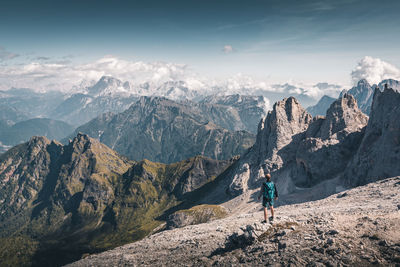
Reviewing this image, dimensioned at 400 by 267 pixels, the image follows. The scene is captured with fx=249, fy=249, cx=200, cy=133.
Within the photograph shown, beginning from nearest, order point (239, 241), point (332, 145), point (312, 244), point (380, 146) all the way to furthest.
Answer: point (312, 244) < point (239, 241) < point (380, 146) < point (332, 145)

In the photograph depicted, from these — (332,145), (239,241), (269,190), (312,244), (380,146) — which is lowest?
(332,145)

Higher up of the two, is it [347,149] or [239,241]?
[239,241]

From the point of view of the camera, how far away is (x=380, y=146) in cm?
11456

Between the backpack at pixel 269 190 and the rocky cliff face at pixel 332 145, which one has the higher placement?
the backpack at pixel 269 190

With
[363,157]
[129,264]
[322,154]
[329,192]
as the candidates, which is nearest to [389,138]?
[363,157]

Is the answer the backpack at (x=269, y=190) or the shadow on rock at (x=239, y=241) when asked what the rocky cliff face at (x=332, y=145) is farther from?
the backpack at (x=269, y=190)

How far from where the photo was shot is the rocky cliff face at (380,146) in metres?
107

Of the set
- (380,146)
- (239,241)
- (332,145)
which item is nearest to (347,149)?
(332,145)

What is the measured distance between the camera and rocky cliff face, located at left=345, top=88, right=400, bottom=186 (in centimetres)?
10744

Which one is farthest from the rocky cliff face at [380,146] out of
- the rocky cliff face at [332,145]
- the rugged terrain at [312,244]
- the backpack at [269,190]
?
the backpack at [269,190]

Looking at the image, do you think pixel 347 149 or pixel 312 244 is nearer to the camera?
pixel 312 244

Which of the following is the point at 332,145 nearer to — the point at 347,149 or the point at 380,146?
the point at 347,149

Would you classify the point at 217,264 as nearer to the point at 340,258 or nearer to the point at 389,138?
the point at 340,258

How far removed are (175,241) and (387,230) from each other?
4757 cm
